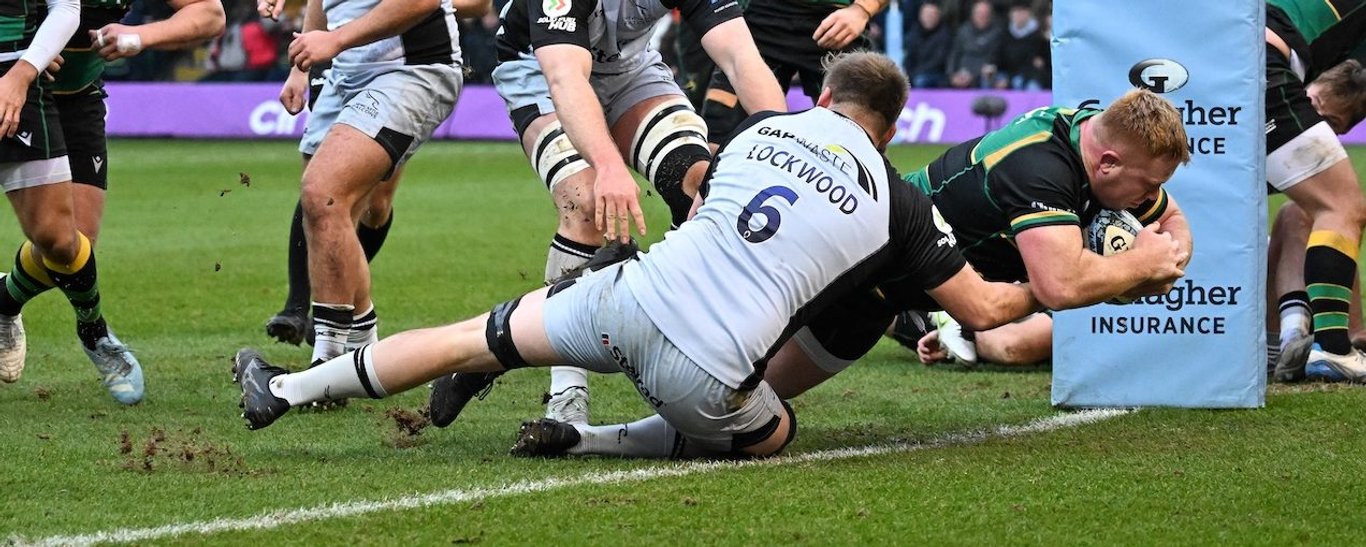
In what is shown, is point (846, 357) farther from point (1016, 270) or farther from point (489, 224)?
point (489, 224)

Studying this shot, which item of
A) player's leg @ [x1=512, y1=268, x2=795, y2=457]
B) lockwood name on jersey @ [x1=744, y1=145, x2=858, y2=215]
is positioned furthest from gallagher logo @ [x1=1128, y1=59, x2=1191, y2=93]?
player's leg @ [x1=512, y1=268, x2=795, y2=457]


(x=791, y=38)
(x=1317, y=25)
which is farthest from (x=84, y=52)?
(x=1317, y=25)

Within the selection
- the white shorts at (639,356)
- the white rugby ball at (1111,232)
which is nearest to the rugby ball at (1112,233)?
the white rugby ball at (1111,232)

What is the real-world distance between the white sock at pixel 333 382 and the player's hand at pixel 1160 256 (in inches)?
87.1

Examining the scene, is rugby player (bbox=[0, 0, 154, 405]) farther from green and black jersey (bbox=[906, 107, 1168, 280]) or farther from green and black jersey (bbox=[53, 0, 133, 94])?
green and black jersey (bbox=[906, 107, 1168, 280])

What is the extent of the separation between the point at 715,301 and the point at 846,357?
1053 mm

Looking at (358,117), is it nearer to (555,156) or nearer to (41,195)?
(555,156)

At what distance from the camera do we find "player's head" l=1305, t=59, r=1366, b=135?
26.1 feet

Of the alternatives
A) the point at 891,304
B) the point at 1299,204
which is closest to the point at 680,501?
the point at 891,304

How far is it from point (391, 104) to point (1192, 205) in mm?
2943

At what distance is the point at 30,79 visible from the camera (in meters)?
6.40

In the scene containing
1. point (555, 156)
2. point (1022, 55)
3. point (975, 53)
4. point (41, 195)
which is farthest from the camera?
point (975, 53)

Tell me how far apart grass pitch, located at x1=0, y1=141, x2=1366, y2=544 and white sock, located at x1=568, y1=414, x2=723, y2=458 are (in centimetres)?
9

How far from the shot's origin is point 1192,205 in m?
6.38
